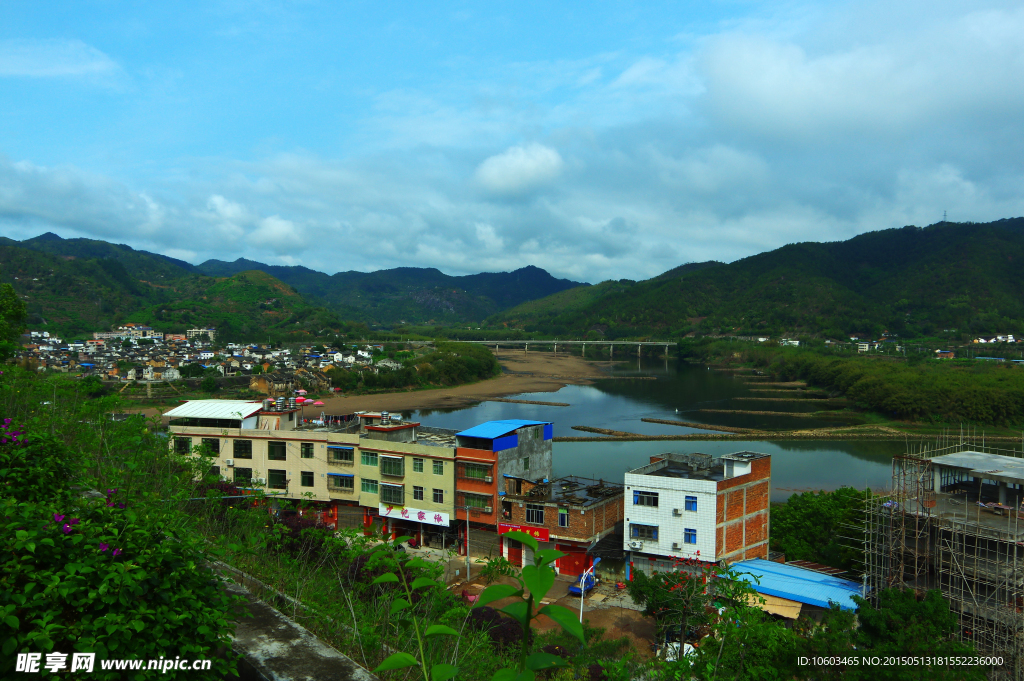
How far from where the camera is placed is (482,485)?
54.5 feet

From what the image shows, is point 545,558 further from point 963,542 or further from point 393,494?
point 393,494

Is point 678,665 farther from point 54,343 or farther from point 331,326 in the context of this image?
point 331,326

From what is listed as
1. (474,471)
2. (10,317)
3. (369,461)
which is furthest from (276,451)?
(10,317)

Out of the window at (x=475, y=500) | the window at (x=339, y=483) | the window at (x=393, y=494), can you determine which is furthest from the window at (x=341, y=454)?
the window at (x=475, y=500)

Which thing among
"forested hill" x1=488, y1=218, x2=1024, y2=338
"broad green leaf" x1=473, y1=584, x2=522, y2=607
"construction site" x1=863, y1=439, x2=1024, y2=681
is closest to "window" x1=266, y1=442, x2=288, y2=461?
"construction site" x1=863, y1=439, x2=1024, y2=681

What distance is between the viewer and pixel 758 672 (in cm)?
739

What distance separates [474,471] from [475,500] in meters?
0.79

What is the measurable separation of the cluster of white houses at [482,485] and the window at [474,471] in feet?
0.09

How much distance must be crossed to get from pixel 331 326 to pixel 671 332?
193ft

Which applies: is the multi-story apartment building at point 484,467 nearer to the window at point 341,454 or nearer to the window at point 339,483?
the window at point 341,454

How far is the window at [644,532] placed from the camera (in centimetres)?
1455

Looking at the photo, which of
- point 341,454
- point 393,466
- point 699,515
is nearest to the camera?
point 699,515

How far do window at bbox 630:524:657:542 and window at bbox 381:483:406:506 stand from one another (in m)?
6.58

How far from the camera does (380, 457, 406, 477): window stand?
17.5 m
